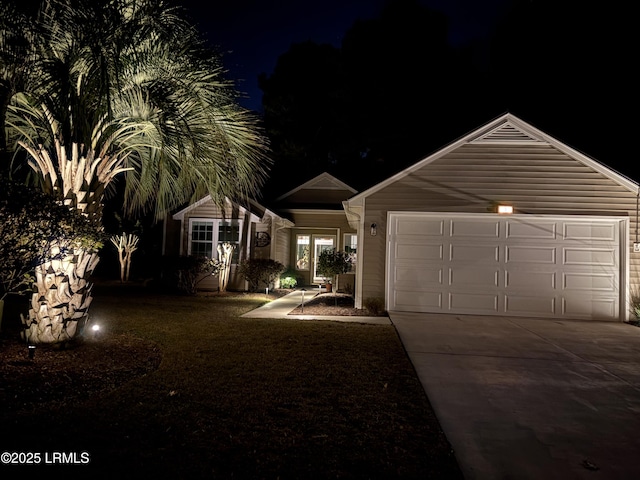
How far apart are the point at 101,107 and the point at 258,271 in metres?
8.89

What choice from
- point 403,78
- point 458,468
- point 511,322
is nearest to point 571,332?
point 511,322

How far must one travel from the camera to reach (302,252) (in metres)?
17.8

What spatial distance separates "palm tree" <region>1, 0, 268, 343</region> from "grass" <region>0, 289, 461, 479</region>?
1.18 m

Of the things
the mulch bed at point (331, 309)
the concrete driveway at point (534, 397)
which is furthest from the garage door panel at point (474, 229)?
the mulch bed at point (331, 309)

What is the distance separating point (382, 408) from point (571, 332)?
607cm

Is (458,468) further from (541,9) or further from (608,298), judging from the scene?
(541,9)

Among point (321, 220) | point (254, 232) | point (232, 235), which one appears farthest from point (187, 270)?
point (321, 220)

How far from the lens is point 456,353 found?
6.41 meters

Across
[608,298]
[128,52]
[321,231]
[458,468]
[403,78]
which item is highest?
[403,78]

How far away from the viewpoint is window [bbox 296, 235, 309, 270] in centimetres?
1773

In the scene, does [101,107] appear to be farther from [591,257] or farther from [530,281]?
[591,257]

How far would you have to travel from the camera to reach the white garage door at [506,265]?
384 inches

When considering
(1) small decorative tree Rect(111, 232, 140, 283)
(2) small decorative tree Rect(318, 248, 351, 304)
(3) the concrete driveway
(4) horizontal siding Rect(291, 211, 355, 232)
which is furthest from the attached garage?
(1) small decorative tree Rect(111, 232, 140, 283)

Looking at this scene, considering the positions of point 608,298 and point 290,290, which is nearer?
point 608,298
